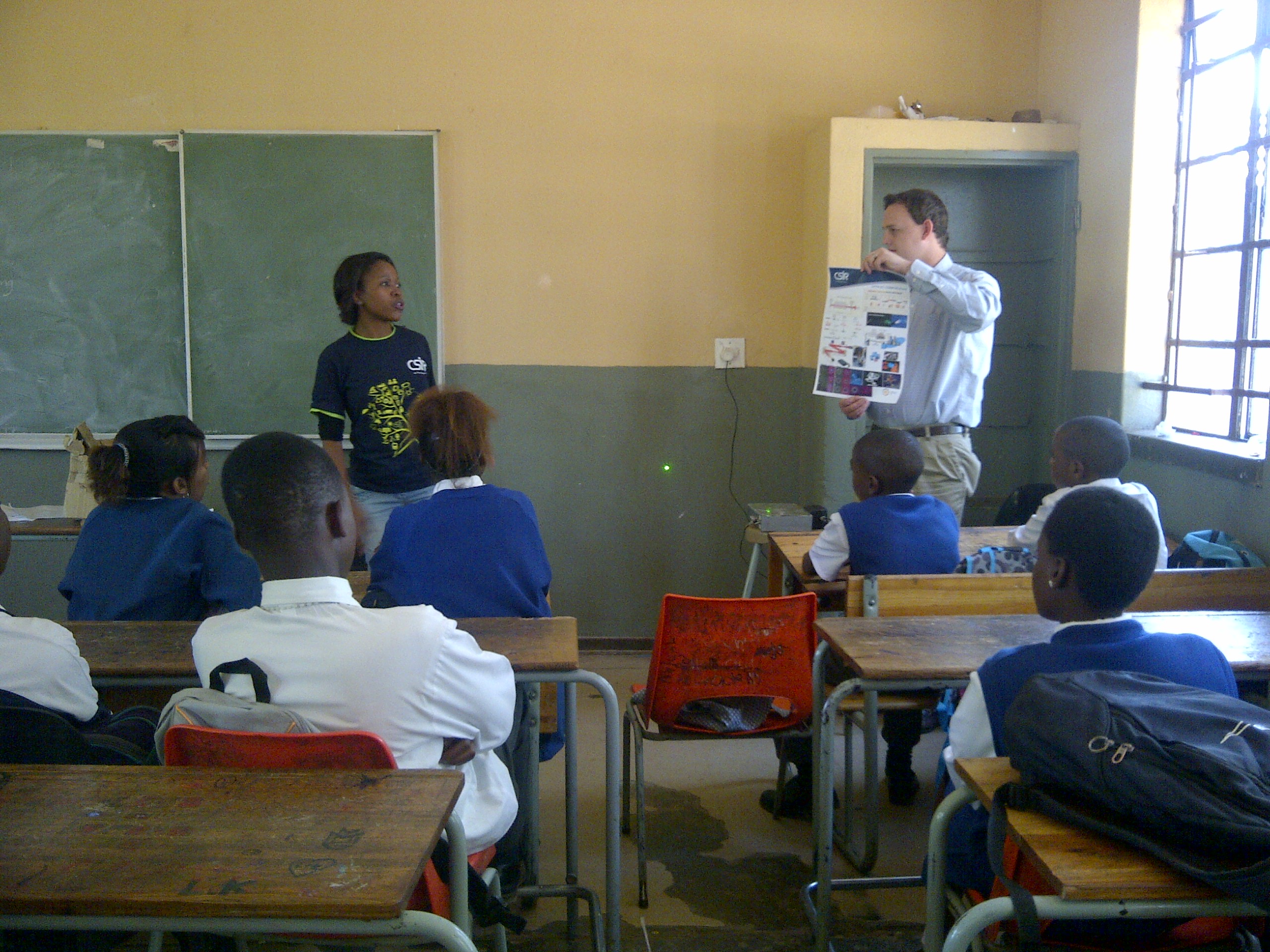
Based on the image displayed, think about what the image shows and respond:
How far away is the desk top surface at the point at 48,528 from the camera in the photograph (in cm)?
351

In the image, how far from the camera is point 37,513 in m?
4.12

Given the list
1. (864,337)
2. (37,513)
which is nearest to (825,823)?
(864,337)

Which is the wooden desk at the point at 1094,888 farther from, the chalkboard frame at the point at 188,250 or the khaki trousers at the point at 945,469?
the chalkboard frame at the point at 188,250

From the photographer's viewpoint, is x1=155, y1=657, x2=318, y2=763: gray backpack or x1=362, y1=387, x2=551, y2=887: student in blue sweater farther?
x1=362, y1=387, x2=551, y2=887: student in blue sweater

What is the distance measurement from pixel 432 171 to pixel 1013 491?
278 cm

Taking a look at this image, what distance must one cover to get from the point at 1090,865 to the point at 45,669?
1.46m

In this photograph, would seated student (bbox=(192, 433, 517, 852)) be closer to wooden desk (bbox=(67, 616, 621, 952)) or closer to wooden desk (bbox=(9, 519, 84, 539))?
wooden desk (bbox=(67, 616, 621, 952))

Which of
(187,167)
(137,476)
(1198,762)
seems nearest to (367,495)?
(137,476)

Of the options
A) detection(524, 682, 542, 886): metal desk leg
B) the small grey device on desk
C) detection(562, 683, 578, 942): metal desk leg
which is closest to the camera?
detection(524, 682, 542, 886): metal desk leg

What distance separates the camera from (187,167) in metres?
4.34

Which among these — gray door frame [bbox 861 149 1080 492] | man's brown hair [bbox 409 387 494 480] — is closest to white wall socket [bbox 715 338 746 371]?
gray door frame [bbox 861 149 1080 492]

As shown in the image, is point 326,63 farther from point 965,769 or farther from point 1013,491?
point 965,769

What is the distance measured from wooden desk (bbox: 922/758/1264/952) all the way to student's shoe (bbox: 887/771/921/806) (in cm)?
183

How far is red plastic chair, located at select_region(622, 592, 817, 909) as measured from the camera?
2398 mm
